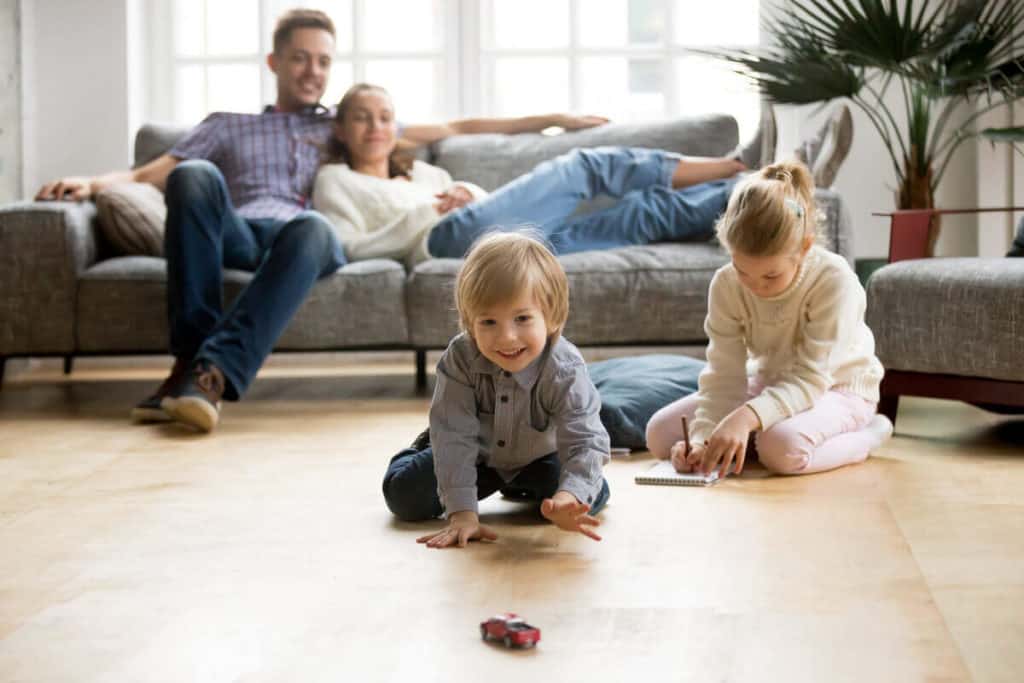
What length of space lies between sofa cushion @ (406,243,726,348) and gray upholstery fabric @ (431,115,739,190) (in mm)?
616

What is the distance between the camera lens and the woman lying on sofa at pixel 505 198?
11.5ft

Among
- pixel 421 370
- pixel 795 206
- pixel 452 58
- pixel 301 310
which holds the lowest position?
pixel 421 370

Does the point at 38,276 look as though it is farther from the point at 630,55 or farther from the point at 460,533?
the point at 630,55

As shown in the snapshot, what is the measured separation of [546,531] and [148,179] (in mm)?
2220

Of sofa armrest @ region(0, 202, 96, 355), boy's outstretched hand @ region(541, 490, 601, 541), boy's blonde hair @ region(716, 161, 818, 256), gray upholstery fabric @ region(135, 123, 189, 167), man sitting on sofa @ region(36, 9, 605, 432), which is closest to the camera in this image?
boy's outstretched hand @ region(541, 490, 601, 541)

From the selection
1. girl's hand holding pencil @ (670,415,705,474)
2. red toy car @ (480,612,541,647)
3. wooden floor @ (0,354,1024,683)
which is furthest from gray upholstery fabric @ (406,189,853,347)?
red toy car @ (480,612,541,647)

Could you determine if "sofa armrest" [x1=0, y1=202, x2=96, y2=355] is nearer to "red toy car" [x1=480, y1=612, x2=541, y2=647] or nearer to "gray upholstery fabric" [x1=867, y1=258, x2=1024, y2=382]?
"gray upholstery fabric" [x1=867, y1=258, x2=1024, y2=382]

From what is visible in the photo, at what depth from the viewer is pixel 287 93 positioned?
3918 millimetres

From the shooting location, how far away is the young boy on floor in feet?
5.98

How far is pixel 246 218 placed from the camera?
139 inches

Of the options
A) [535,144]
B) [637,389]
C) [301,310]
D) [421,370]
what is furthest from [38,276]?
[637,389]

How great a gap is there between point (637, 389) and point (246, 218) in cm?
128

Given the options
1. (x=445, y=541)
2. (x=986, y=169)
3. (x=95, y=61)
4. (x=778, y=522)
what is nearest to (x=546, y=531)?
(x=445, y=541)

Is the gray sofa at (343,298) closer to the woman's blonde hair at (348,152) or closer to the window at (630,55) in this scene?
the woman's blonde hair at (348,152)
